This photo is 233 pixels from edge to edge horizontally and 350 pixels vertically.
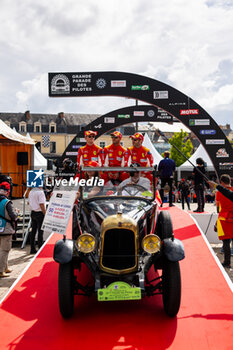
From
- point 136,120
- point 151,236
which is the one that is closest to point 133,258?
point 151,236

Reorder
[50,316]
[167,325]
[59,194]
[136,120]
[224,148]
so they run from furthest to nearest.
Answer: [136,120] → [224,148] → [59,194] → [50,316] → [167,325]

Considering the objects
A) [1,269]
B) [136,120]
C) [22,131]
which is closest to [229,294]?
[1,269]

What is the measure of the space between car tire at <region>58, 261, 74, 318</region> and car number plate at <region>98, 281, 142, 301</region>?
1.24 feet

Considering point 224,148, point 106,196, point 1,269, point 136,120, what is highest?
point 136,120

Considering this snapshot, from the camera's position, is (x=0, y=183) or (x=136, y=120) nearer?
(x=0, y=183)

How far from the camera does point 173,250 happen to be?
3777 mm

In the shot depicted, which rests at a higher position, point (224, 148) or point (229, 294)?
point (224, 148)

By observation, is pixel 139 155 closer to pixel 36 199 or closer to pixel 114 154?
pixel 114 154

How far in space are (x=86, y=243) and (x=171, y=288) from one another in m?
1.04

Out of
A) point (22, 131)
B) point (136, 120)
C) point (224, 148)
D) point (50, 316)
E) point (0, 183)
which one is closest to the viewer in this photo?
point (50, 316)

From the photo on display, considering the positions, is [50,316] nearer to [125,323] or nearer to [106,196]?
[125,323]

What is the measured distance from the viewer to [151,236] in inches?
150

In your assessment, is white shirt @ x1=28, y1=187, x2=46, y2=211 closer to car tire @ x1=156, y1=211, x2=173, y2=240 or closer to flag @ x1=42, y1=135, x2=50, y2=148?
car tire @ x1=156, y1=211, x2=173, y2=240

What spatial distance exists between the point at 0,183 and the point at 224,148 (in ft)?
24.3
